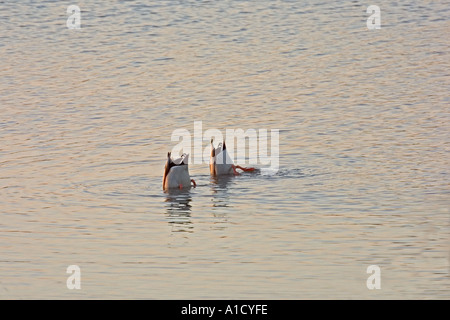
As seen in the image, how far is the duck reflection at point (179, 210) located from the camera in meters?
14.3

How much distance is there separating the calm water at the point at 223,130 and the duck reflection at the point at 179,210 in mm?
61

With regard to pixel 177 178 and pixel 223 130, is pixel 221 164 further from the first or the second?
pixel 223 130

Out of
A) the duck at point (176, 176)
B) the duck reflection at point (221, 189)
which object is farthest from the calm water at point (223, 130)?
the duck at point (176, 176)

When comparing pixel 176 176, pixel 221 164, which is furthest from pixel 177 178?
pixel 221 164

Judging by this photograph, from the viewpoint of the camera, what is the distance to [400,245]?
12.9 m

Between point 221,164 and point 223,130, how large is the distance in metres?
3.18

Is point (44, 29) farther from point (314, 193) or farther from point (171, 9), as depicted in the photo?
point (314, 193)

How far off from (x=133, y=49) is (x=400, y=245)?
60.9 feet

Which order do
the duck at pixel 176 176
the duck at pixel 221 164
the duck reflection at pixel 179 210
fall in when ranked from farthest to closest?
the duck at pixel 221 164 < the duck at pixel 176 176 < the duck reflection at pixel 179 210

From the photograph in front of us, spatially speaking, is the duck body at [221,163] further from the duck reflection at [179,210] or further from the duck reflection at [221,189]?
the duck reflection at [179,210]

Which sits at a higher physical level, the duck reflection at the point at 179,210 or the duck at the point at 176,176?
the duck at the point at 176,176

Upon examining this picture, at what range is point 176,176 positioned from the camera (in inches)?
661

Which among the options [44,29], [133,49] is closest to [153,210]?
[133,49]

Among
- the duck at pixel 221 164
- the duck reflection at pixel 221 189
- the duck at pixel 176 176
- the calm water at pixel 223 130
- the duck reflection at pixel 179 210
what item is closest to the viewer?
the calm water at pixel 223 130
